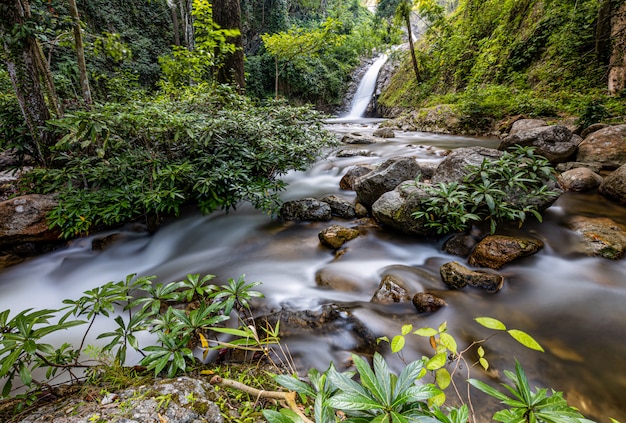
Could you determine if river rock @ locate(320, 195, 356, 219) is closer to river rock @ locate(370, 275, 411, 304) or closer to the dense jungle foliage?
river rock @ locate(370, 275, 411, 304)

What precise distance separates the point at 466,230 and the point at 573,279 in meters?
1.06

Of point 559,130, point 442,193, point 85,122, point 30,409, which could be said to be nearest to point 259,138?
point 85,122

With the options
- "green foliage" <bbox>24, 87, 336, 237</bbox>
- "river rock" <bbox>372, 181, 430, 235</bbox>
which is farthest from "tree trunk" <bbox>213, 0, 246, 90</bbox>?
"river rock" <bbox>372, 181, 430, 235</bbox>

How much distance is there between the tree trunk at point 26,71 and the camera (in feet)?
10.7

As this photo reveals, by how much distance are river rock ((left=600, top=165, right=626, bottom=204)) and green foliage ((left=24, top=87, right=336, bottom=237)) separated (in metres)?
4.20

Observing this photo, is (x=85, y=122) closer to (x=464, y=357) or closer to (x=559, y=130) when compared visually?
(x=464, y=357)

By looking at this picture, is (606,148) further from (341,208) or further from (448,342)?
(448,342)

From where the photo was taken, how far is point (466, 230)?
325cm

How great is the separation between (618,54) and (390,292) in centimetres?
896

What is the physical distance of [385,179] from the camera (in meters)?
4.10

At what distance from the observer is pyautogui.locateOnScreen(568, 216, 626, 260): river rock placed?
9.06ft

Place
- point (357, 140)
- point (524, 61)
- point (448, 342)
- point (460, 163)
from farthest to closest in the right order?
point (524, 61) → point (357, 140) → point (460, 163) → point (448, 342)

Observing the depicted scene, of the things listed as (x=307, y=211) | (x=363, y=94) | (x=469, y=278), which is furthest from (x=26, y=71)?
(x=363, y=94)

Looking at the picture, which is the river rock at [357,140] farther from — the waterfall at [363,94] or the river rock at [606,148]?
the waterfall at [363,94]
